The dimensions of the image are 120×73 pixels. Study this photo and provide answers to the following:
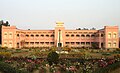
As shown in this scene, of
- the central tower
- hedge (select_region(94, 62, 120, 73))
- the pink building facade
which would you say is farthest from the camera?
the central tower

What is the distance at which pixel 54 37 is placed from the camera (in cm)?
5469

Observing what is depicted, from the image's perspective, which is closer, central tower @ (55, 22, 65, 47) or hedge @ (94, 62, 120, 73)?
hedge @ (94, 62, 120, 73)

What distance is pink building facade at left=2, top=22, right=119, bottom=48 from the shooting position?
5225 centimetres

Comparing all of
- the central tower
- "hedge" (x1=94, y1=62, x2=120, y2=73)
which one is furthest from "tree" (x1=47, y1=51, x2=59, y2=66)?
the central tower

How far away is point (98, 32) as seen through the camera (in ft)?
176

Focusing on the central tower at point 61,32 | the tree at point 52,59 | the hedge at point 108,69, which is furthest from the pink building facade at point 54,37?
the hedge at point 108,69

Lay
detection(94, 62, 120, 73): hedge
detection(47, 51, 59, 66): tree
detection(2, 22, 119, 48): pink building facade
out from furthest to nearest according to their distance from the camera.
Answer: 1. detection(2, 22, 119, 48): pink building facade
2. detection(47, 51, 59, 66): tree
3. detection(94, 62, 120, 73): hedge

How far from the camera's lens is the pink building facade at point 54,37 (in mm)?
52250

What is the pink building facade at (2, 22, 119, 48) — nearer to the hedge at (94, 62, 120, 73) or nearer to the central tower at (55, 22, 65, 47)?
the central tower at (55, 22, 65, 47)

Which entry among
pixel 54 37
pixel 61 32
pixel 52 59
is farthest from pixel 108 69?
pixel 54 37

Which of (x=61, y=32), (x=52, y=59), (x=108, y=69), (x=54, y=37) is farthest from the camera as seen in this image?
(x=54, y=37)

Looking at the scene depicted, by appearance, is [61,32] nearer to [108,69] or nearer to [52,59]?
[52,59]

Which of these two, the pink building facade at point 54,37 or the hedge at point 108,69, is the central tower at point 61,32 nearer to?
the pink building facade at point 54,37

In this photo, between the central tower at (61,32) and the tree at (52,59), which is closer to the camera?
the tree at (52,59)
